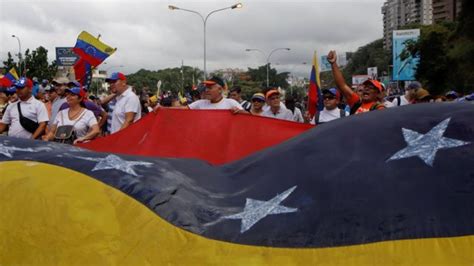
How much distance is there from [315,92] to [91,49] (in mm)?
4572

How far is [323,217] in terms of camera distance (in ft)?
9.09

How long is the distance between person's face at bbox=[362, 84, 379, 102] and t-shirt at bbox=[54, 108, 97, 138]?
123 inches

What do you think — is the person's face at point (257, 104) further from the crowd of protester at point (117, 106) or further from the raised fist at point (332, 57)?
the raised fist at point (332, 57)

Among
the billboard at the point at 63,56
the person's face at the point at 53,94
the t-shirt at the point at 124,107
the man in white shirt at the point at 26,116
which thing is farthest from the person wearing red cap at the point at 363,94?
the billboard at the point at 63,56

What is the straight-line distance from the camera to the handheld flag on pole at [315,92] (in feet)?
23.7

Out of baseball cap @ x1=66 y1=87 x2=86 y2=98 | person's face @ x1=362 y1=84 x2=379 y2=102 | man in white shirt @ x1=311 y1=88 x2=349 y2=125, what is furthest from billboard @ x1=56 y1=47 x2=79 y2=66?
person's face @ x1=362 y1=84 x2=379 y2=102

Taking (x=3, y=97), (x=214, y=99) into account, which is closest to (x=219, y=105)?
(x=214, y=99)

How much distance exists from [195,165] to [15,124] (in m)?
3.97

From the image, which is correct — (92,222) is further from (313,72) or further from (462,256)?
(313,72)

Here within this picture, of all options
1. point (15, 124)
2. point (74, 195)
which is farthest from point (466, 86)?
point (74, 195)

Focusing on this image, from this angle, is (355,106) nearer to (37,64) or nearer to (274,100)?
(274,100)

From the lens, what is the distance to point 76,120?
6.37m

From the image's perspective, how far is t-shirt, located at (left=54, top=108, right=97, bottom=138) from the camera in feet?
20.8

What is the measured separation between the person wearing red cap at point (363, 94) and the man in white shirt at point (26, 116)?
371 cm
